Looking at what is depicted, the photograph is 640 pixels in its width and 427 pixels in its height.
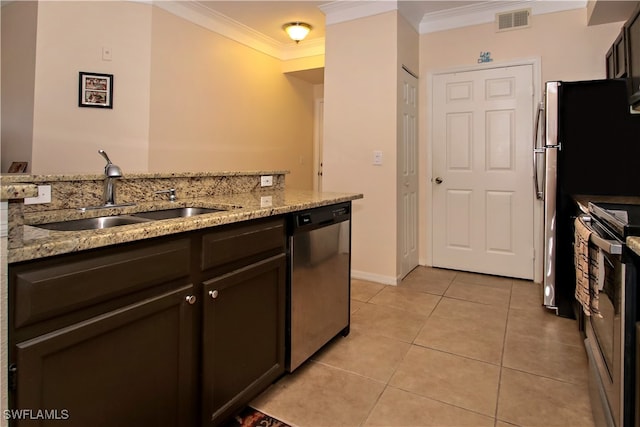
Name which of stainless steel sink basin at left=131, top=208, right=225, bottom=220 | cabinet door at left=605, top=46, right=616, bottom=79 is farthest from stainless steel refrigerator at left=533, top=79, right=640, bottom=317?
stainless steel sink basin at left=131, top=208, right=225, bottom=220

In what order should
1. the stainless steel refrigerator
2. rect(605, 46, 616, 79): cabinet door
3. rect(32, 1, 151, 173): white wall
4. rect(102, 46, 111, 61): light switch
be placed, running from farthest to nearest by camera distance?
rect(102, 46, 111, 61): light switch → rect(32, 1, 151, 173): white wall → rect(605, 46, 616, 79): cabinet door → the stainless steel refrigerator

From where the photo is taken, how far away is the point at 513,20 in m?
3.56

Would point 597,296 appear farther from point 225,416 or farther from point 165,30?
point 165,30

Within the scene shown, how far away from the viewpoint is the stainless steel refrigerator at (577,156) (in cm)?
260

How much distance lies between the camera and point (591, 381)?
5.30ft

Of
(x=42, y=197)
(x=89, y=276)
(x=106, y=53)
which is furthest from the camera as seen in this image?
(x=106, y=53)

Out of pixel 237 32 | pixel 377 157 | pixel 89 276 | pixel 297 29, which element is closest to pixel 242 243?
pixel 89 276

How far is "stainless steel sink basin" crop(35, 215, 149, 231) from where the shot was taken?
4.62ft

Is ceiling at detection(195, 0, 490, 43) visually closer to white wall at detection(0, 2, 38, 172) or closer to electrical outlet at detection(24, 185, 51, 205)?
white wall at detection(0, 2, 38, 172)

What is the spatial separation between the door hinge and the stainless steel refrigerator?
298 cm

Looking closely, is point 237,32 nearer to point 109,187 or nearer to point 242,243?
point 109,187

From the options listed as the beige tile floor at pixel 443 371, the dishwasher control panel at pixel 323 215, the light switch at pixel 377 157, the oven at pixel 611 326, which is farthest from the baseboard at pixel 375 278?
the oven at pixel 611 326

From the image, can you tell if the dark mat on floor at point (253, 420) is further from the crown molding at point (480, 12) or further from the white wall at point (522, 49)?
the crown molding at point (480, 12)

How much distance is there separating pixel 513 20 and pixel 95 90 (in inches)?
156
